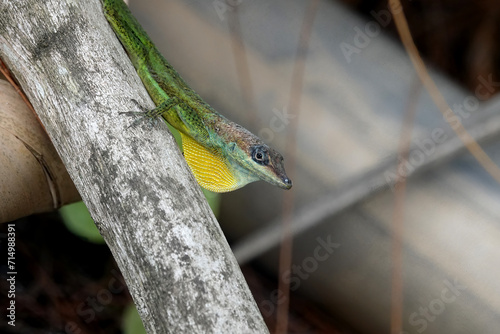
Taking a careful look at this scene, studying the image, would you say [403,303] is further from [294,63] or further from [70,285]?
[70,285]

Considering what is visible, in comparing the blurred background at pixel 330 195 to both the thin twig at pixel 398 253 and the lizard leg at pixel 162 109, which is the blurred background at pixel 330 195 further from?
the lizard leg at pixel 162 109

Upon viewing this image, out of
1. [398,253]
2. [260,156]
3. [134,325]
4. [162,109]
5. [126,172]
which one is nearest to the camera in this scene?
[126,172]

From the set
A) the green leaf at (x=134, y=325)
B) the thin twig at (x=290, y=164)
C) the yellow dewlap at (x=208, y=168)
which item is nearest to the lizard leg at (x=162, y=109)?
the yellow dewlap at (x=208, y=168)

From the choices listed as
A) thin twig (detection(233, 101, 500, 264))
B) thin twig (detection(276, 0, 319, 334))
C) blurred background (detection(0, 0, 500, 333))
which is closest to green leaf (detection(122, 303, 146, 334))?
blurred background (detection(0, 0, 500, 333))

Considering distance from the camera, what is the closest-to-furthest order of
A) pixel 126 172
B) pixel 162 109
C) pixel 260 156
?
pixel 126 172, pixel 162 109, pixel 260 156

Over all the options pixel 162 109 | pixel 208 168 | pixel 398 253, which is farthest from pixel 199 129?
pixel 398 253

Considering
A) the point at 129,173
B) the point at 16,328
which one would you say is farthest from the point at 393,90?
the point at 16,328

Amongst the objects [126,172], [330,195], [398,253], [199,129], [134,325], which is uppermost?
[126,172]

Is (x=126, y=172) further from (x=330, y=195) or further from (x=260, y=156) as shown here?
(x=330, y=195)

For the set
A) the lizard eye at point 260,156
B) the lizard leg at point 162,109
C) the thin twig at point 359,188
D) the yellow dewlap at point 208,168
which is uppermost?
the lizard leg at point 162,109
